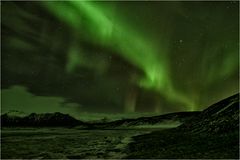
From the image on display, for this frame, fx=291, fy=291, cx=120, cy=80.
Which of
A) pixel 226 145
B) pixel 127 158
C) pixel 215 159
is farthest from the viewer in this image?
pixel 226 145

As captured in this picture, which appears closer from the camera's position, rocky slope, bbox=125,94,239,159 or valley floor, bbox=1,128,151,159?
rocky slope, bbox=125,94,239,159

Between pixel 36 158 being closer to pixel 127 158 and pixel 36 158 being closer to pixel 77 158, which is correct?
pixel 77 158

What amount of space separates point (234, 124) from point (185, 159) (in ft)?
128

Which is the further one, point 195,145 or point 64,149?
point 64,149

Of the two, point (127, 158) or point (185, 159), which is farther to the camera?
point (127, 158)

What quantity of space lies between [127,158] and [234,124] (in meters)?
39.7

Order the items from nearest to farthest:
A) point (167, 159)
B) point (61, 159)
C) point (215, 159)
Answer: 1. point (215, 159)
2. point (167, 159)
3. point (61, 159)

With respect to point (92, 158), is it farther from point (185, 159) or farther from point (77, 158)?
point (185, 159)

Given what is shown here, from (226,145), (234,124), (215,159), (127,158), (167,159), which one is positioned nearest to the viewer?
(215,159)

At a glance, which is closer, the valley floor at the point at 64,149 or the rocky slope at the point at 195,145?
the rocky slope at the point at 195,145

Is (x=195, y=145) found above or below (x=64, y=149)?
above

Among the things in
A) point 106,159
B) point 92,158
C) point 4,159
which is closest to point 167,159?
point 106,159

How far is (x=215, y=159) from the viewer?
30.9 metres

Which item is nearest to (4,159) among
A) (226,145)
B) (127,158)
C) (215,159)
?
(127,158)
